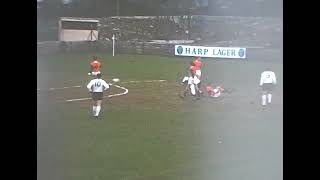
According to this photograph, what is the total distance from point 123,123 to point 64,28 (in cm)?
60

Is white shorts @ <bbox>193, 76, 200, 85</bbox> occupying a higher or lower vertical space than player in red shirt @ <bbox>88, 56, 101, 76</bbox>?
lower

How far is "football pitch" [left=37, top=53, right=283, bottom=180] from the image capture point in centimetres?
655

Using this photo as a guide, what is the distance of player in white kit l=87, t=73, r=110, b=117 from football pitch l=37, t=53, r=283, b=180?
0.10 ft

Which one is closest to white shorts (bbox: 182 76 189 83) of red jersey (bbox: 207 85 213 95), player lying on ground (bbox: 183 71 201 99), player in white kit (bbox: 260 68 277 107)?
player lying on ground (bbox: 183 71 201 99)

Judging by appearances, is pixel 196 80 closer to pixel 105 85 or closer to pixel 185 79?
pixel 185 79

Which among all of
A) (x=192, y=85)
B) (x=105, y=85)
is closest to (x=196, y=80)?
(x=192, y=85)

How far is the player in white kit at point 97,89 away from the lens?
6551mm

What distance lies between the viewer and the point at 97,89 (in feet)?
21.5

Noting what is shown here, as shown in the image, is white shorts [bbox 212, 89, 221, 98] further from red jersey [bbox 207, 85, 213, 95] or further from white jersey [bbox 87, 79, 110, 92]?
white jersey [bbox 87, 79, 110, 92]

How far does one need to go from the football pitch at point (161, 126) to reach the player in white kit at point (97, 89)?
0.03m

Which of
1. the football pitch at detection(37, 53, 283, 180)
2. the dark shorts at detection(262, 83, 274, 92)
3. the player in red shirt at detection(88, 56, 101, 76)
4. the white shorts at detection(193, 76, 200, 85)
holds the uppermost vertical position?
the player in red shirt at detection(88, 56, 101, 76)
